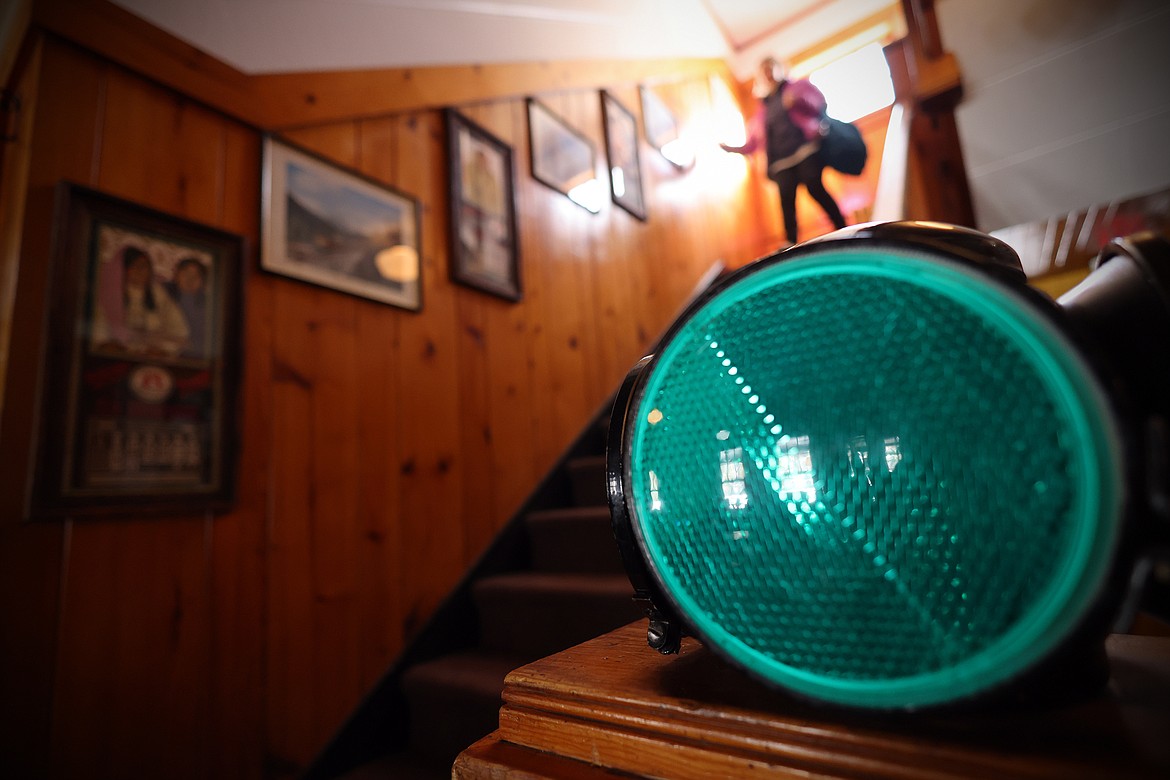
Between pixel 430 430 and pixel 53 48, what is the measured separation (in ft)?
3.74

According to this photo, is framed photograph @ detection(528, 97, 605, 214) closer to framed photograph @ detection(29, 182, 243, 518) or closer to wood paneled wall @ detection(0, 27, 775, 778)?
wood paneled wall @ detection(0, 27, 775, 778)

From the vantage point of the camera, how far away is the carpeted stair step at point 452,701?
1.24 metres

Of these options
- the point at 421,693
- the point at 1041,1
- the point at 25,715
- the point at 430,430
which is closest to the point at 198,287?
the point at 430,430

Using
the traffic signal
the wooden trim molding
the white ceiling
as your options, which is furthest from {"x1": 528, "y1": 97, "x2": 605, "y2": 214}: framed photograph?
the traffic signal

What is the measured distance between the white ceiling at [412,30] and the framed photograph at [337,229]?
0.79 ft

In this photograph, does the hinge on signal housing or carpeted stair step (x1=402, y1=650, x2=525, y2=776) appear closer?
the hinge on signal housing

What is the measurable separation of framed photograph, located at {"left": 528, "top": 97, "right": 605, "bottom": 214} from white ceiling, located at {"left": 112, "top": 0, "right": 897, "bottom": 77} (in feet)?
0.81

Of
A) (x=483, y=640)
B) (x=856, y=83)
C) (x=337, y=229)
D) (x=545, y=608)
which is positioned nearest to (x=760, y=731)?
(x=545, y=608)

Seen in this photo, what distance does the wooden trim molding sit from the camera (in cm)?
113

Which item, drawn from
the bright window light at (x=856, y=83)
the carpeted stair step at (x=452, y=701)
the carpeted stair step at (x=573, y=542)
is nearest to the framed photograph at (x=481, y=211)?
the carpeted stair step at (x=573, y=542)

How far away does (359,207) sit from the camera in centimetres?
162

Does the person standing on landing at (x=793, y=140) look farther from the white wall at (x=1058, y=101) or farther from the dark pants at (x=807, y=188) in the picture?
the white wall at (x=1058, y=101)

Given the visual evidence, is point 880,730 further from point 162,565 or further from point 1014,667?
point 162,565

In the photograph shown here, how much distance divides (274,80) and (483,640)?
1615mm
